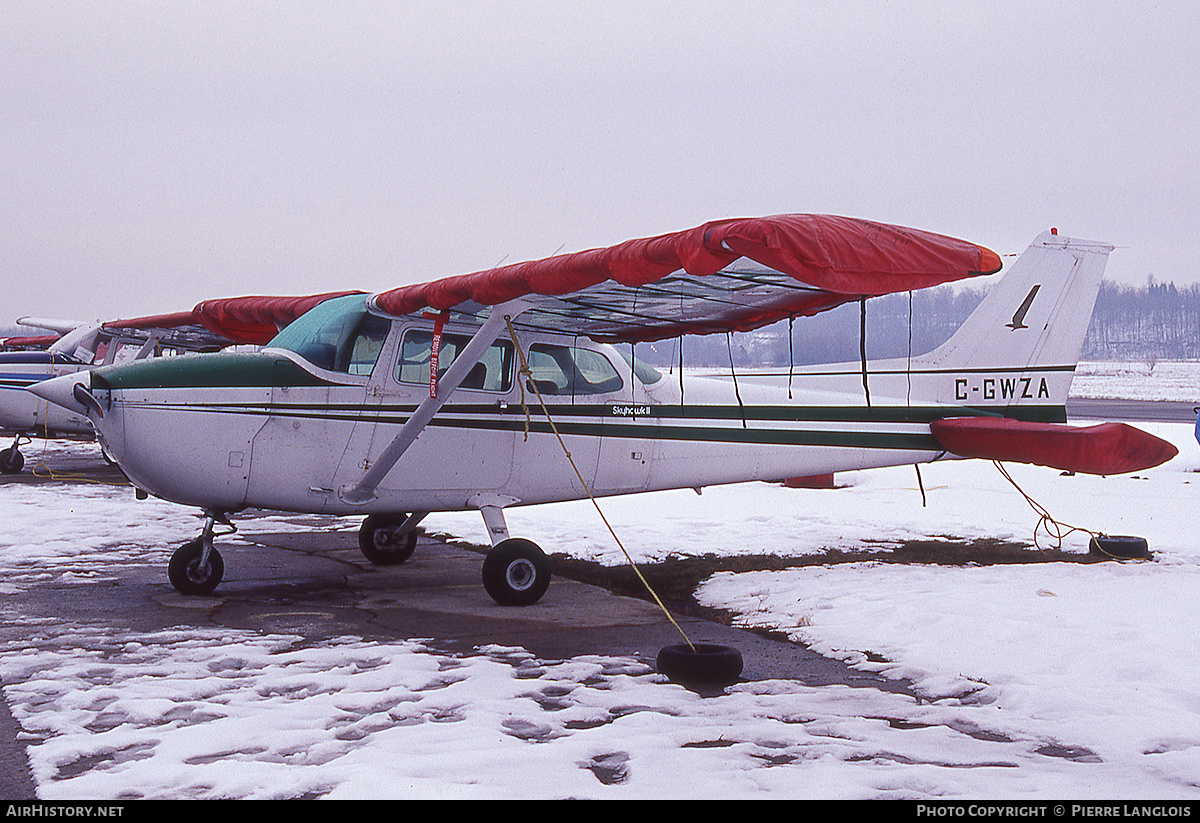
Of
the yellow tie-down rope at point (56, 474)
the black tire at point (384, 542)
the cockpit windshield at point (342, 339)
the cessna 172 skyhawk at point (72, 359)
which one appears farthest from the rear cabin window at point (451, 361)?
the yellow tie-down rope at point (56, 474)

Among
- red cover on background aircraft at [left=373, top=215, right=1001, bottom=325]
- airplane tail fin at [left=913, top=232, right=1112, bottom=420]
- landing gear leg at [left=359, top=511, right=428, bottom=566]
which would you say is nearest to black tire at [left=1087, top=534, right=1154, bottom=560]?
airplane tail fin at [left=913, top=232, right=1112, bottom=420]

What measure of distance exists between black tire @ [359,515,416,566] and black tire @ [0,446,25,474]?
37.0 feet

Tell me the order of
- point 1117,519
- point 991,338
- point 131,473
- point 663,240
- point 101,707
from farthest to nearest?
point 1117,519 < point 991,338 < point 131,473 < point 663,240 < point 101,707

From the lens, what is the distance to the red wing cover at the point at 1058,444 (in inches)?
297

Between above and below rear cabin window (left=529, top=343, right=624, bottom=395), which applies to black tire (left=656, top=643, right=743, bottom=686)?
below

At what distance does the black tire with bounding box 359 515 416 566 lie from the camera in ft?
29.9

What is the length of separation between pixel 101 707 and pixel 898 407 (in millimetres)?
7053

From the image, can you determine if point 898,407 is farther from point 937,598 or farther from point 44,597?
point 44,597

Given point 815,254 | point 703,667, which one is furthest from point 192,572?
point 815,254

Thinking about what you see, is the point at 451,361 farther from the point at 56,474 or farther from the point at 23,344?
the point at 23,344

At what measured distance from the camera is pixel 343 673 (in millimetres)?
5129

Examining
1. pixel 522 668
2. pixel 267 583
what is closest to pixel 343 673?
pixel 522 668

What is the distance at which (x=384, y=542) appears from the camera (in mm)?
9109

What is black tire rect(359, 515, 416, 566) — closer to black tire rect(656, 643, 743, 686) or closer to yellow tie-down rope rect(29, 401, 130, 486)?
black tire rect(656, 643, 743, 686)
